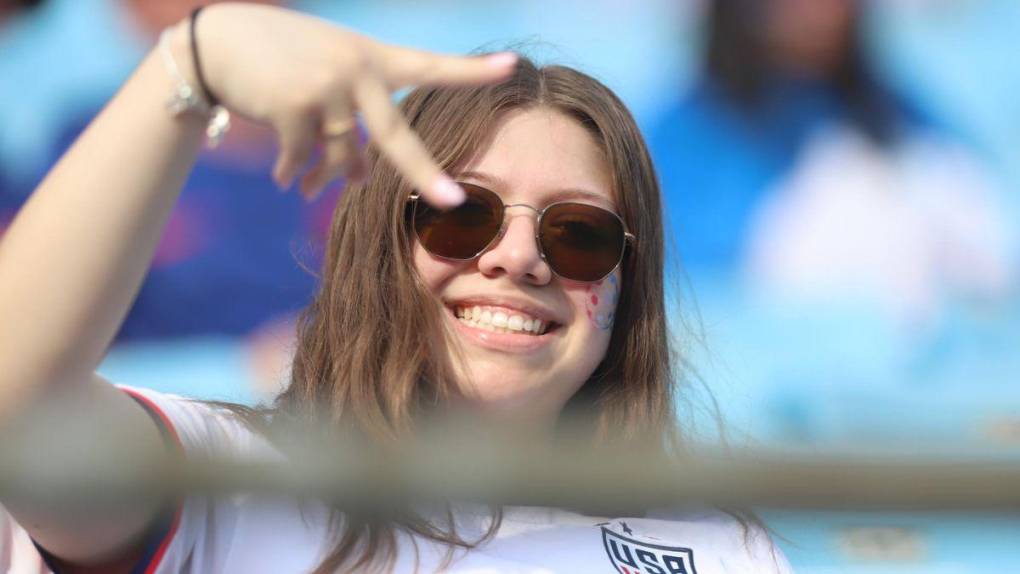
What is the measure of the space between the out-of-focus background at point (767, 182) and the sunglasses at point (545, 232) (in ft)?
4.21

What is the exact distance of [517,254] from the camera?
1.35 metres

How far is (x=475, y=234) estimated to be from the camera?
1.35 metres

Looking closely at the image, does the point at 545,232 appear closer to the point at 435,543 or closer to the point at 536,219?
the point at 536,219

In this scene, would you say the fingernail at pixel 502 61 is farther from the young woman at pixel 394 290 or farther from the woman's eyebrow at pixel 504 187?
the woman's eyebrow at pixel 504 187

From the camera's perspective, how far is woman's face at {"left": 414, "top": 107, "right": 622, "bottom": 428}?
1365 millimetres

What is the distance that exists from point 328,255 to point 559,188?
36 cm

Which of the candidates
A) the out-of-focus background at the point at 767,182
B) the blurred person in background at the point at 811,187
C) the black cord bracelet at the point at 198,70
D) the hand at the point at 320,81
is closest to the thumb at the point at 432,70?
the hand at the point at 320,81

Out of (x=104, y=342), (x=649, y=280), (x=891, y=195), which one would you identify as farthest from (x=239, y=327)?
(x=104, y=342)

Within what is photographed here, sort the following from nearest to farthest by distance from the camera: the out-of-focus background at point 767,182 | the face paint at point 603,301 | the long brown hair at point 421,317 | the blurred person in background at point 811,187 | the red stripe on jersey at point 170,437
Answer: the red stripe on jersey at point 170,437 < the long brown hair at point 421,317 < the face paint at point 603,301 < the out-of-focus background at point 767,182 < the blurred person in background at point 811,187

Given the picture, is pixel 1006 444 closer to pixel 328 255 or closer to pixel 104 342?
pixel 104 342

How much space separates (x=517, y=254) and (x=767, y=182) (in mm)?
1661

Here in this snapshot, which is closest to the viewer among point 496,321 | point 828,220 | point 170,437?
point 170,437

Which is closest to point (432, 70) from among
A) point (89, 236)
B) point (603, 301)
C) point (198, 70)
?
point (198, 70)

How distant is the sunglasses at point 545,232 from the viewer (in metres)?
1.35
